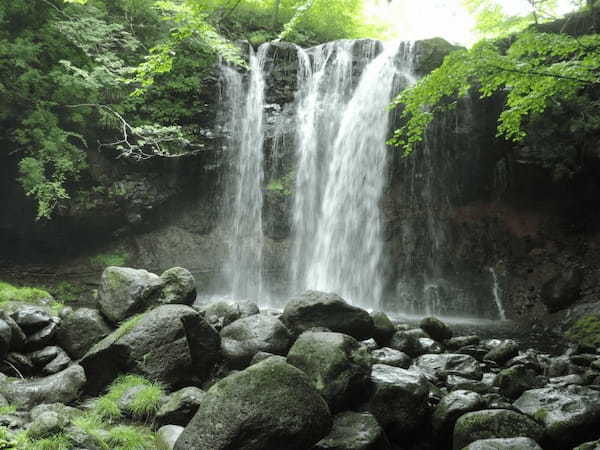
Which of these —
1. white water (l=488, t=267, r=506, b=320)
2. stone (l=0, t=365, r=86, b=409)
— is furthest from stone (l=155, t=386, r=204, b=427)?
white water (l=488, t=267, r=506, b=320)

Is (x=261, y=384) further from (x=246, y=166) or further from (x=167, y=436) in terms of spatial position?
(x=246, y=166)

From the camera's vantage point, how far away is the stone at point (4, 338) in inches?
213

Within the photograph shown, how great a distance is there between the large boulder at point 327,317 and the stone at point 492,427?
2683 mm

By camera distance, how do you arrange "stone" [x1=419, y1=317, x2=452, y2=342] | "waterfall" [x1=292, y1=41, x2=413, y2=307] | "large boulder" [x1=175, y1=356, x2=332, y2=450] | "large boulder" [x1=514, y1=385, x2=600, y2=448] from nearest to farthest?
1. "large boulder" [x1=175, y1=356, x2=332, y2=450]
2. "large boulder" [x1=514, y1=385, x2=600, y2=448]
3. "stone" [x1=419, y1=317, x2=452, y2=342]
4. "waterfall" [x1=292, y1=41, x2=413, y2=307]

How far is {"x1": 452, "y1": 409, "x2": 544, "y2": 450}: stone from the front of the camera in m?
4.10

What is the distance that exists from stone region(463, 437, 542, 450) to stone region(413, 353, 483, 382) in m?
1.93

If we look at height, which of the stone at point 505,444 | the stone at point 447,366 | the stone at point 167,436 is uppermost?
the stone at point 505,444

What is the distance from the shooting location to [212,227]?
47.3 feet

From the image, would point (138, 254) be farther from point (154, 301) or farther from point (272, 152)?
point (154, 301)

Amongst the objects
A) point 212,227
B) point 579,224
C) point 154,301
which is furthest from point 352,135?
point 154,301

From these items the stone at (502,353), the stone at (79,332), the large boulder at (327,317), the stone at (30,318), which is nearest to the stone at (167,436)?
the stone at (79,332)

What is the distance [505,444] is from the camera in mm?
3676

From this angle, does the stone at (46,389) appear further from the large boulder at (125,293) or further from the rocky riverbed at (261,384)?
the large boulder at (125,293)

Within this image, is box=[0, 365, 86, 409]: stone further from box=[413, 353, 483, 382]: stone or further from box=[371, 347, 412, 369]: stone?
box=[413, 353, 483, 382]: stone
